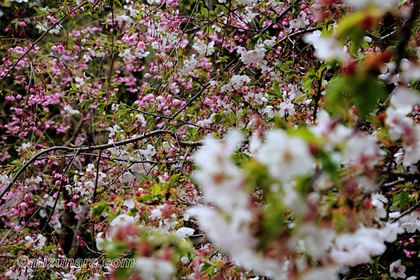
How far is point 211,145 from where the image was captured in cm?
71

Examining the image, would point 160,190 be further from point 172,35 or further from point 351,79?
point 172,35

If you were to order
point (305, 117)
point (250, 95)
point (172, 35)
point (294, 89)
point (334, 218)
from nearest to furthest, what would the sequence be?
point (334, 218) → point (305, 117) → point (294, 89) → point (250, 95) → point (172, 35)

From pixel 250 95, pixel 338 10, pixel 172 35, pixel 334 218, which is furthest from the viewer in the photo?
pixel 172 35

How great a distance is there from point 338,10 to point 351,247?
116 cm

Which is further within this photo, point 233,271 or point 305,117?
point 305,117

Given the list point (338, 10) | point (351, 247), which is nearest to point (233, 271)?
point (351, 247)

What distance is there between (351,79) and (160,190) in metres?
0.94

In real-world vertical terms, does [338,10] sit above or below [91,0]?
below

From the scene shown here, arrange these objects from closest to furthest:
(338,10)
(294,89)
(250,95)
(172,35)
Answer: (338,10), (294,89), (250,95), (172,35)

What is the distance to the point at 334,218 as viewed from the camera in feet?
2.63

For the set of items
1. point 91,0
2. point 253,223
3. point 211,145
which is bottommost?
point 253,223

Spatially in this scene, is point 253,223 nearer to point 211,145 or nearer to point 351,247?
point 211,145

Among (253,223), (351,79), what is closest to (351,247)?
(253,223)

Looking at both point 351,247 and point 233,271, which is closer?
point 351,247
